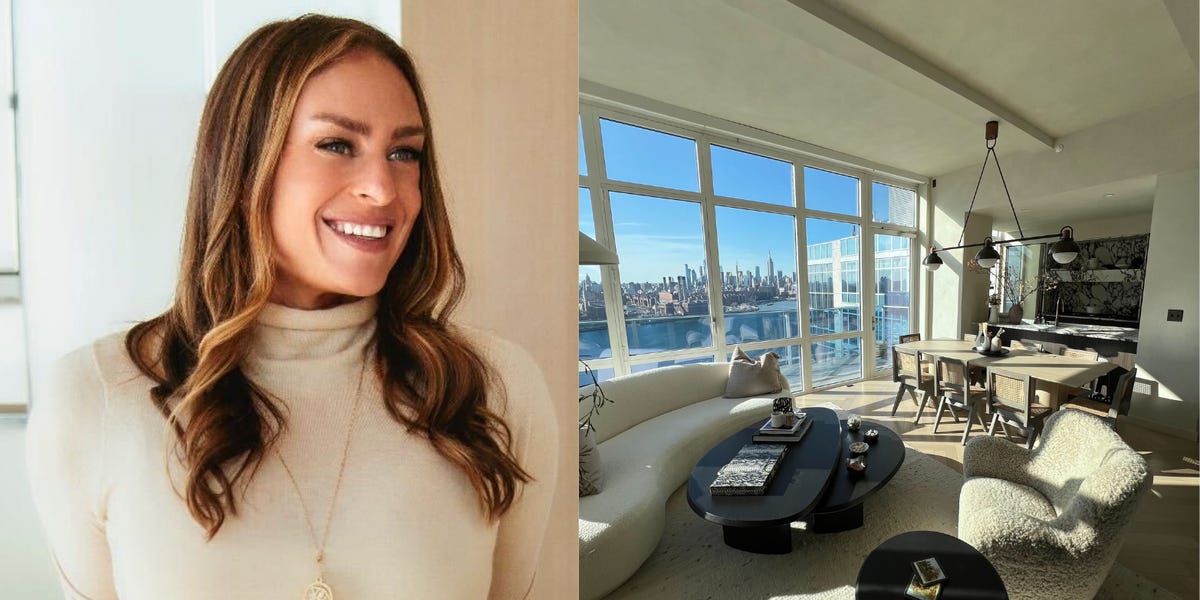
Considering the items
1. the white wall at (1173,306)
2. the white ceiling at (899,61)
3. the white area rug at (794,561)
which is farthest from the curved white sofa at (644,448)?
the white wall at (1173,306)

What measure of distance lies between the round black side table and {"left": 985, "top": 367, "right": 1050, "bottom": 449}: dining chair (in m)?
2.25

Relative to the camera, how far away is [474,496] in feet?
2.56

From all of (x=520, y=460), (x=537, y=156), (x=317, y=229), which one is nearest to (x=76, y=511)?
(x=317, y=229)

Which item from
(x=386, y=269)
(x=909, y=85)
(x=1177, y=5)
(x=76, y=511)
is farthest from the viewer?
(x=909, y=85)

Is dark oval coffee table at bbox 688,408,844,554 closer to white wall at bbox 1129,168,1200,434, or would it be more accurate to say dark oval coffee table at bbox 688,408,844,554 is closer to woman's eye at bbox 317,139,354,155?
woman's eye at bbox 317,139,354,155

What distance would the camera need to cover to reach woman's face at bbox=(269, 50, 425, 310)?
0.62m

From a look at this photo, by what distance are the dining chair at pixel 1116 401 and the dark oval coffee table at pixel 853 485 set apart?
198 cm

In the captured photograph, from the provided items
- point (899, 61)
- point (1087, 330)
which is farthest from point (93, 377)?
point (1087, 330)

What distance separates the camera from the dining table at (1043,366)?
3.60 metres

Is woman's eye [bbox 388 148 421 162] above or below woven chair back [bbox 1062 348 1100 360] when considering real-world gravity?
above

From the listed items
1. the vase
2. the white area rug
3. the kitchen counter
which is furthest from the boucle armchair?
the vase

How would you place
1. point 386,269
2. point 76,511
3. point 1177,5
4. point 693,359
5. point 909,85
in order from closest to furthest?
point 76,511 → point 386,269 → point 1177,5 → point 909,85 → point 693,359

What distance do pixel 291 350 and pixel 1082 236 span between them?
30.9 ft

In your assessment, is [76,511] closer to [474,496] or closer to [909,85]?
[474,496]
